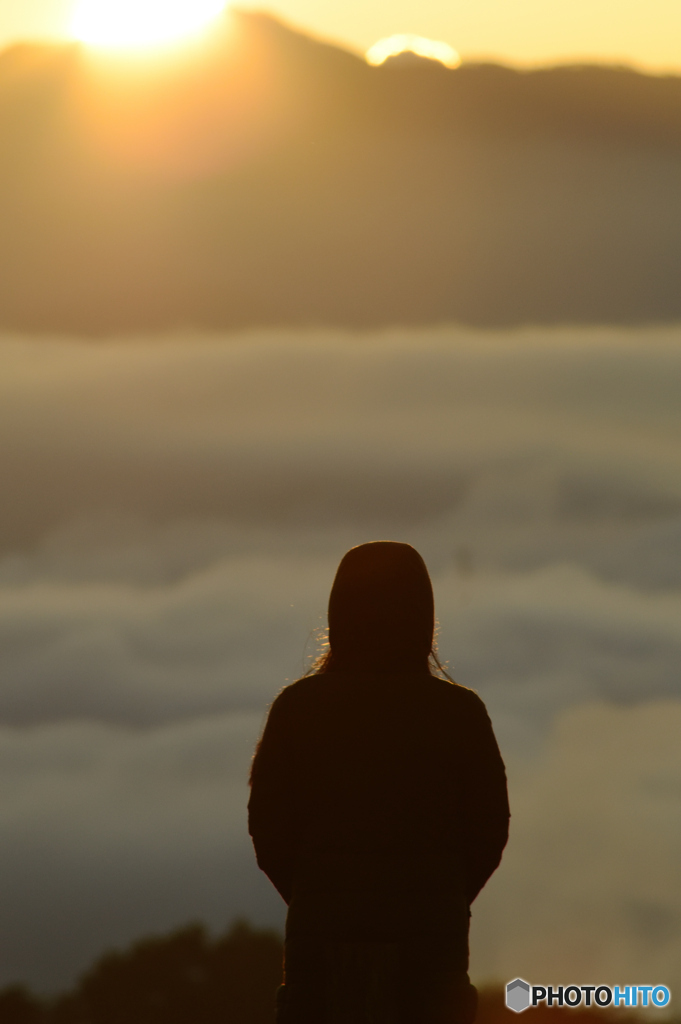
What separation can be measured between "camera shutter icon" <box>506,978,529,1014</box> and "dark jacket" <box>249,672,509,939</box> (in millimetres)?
6130

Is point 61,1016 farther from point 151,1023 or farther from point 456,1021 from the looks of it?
point 456,1021

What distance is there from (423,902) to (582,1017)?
489 feet

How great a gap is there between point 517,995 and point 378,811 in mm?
6979

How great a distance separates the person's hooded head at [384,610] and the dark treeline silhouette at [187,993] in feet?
385

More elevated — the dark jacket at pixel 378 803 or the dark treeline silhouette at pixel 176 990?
the dark treeline silhouette at pixel 176 990

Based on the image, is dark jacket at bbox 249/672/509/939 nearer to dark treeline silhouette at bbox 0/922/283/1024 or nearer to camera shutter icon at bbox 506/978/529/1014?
camera shutter icon at bbox 506/978/529/1014

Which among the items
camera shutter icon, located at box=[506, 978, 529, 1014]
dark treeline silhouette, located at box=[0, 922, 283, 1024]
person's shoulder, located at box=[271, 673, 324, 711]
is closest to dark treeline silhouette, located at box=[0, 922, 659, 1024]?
dark treeline silhouette, located at box=[0, 922, 283, 1024]

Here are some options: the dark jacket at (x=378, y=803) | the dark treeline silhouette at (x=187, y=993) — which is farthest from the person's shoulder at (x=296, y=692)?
the dark treeline silhouette at (x=187, y=993)

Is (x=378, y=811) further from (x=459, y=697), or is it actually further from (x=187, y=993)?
(x=187, y=993)

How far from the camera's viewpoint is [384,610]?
153 inches

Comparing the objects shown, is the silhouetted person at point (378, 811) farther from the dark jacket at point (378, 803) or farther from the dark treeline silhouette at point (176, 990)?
the dark treeline silhouette at point (176, 990)

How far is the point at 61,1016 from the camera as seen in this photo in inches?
4978

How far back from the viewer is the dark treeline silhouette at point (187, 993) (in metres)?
122

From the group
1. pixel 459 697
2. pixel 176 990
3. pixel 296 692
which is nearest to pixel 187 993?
pixel 176 990
